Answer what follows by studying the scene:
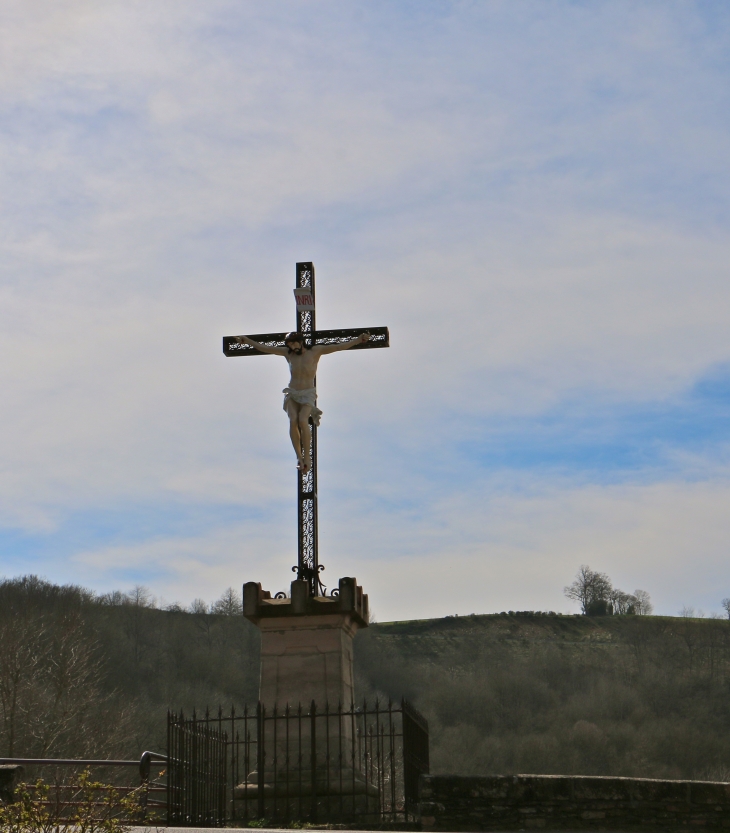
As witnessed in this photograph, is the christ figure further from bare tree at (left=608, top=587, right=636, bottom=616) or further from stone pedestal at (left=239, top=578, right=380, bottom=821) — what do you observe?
bare tree at (left=608, top=587, right=636, bottom=616)

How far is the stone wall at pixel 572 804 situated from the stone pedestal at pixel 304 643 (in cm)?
209

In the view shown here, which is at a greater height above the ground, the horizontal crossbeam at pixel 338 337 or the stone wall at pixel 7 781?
the horizontal crossbeam at pixel 338 337

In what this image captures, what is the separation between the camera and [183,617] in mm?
78750

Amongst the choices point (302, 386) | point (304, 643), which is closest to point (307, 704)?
point (304, 643)

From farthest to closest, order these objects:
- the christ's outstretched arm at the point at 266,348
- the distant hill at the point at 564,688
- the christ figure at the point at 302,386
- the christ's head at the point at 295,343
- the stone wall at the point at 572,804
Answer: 1. the distant hill at the point at 564,688
2. the christ's outstretched arm at the point at 266,348
3. the christ's head at the point at 295,343
4. the christ figure at the point at 302,386
5. the stone wall at the point at 572,804

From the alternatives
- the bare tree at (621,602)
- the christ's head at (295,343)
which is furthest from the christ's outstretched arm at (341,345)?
the bare tree at (621,602)

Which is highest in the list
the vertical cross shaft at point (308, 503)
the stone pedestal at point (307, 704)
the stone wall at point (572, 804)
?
the vertical cross shaft at point (308, 503)

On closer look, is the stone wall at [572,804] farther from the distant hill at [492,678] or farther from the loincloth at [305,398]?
the distant hill at [492,678]

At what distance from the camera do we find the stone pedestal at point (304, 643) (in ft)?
42.0

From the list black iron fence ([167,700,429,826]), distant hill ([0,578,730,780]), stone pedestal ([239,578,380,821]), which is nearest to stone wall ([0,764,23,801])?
black iron fence ([167,700,429,826])

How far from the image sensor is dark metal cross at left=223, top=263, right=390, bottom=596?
13.6m

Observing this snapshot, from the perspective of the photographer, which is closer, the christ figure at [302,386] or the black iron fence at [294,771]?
the black iron fence at [294,771]

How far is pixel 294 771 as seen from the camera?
1216 centimetres

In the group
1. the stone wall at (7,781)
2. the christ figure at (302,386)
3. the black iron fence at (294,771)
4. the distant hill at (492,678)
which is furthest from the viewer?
the distant hill at (492,678)
